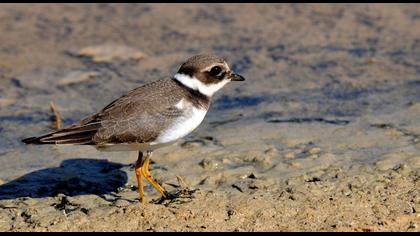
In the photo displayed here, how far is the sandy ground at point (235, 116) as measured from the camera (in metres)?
7.33

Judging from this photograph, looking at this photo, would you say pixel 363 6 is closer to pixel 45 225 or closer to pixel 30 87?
pixel 30 87

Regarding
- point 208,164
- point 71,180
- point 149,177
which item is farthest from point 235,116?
point 71,180

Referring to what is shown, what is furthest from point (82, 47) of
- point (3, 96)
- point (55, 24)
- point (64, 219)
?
point (64, 219)

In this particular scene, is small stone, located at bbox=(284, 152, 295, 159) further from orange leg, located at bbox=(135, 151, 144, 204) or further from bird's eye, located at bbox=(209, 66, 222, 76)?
orange leg, located at bbox=(135, 151, 144, 204)

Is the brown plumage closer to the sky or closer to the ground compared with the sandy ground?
closer to the sky

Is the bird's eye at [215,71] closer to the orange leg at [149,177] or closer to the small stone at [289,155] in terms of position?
the orange leg at [149,177]

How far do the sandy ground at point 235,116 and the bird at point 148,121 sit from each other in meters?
0.60

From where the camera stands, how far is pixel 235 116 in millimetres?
10125

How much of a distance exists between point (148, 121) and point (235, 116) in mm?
2616

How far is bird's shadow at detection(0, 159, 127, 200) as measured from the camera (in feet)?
26.6

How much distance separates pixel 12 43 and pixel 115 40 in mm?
1795

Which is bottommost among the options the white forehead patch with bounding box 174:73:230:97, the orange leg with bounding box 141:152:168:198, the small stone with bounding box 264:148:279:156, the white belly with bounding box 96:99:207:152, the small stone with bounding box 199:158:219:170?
the small stone with bounding box 264:148:279:156

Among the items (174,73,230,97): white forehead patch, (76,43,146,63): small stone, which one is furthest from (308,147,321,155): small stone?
(76,43,146,63): small stone

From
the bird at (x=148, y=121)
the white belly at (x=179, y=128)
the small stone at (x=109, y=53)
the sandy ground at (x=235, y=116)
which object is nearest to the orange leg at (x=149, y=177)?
the bird at (x=148, y=121)
